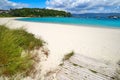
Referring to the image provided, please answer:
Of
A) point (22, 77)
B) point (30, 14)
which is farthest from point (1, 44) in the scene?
point (30, 14)

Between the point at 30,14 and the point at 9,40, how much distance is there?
73.4 meters

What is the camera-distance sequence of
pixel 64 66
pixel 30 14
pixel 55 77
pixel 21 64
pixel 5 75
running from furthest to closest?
pixel 30 14 → pixel 64 66 → pixel 55 77 → pixel 21 64 → pixel 5 75

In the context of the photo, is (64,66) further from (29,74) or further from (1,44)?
(1,44)

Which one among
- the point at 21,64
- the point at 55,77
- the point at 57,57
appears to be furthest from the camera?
the point at 57,57

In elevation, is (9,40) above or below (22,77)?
above

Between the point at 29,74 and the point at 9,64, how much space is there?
1.75ft

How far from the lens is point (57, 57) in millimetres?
4707

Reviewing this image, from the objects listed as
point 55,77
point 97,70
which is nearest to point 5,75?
point 55,77

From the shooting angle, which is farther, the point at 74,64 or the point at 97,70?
the point at 74,64

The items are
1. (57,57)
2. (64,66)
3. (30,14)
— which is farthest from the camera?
(30,14)

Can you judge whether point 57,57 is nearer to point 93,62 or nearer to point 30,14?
point 93,62

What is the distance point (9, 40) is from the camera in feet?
10.3

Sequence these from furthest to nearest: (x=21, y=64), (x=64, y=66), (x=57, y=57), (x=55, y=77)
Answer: (x=57, y=57) → (x=64, y=66) → (x=55, y=77) → (x=21, y=64)

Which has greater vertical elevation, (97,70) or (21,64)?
(21,64)
